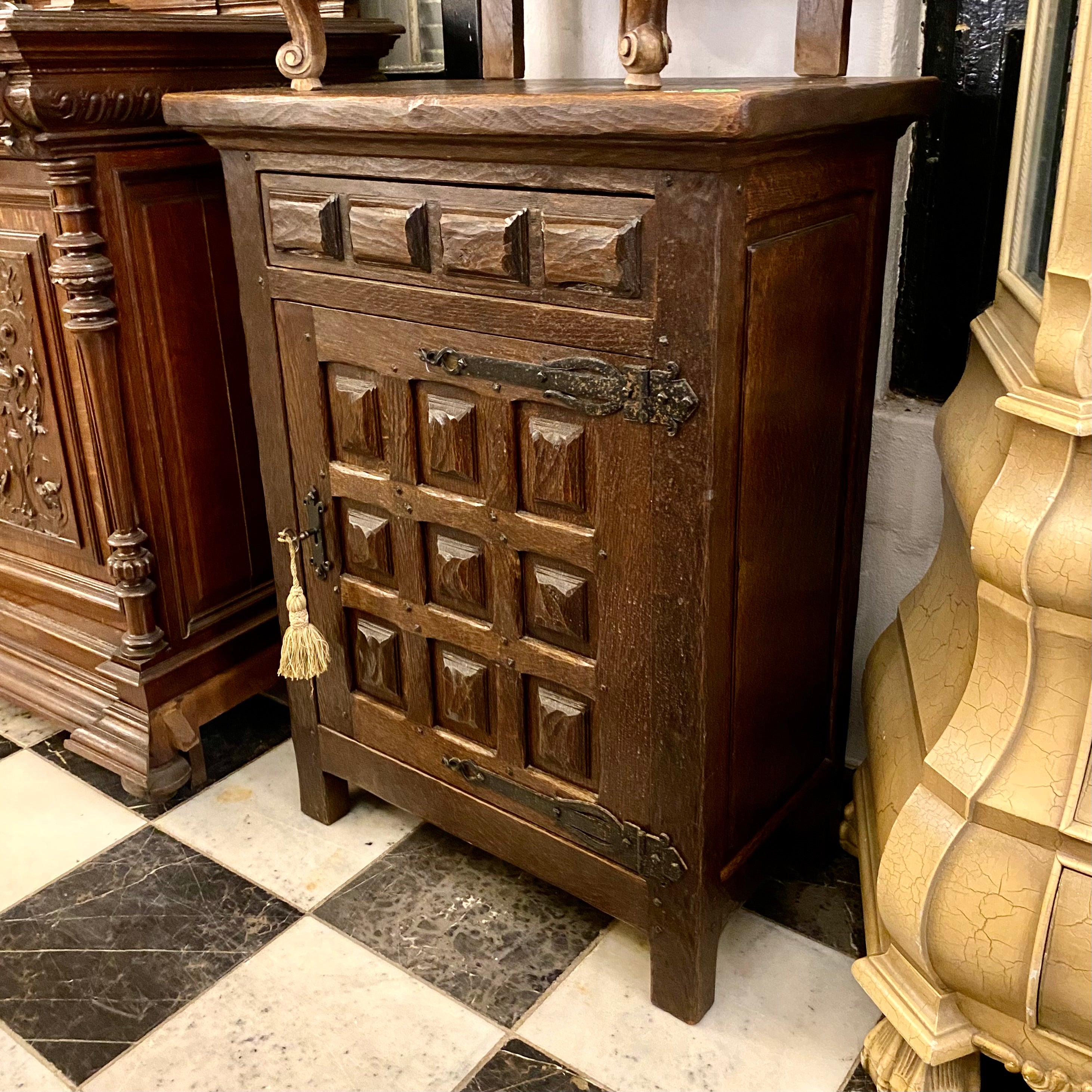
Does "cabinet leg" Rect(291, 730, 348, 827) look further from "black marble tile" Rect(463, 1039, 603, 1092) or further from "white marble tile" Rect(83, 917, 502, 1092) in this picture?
"black marble tile" Rect(463, 1039, 603, 1092)

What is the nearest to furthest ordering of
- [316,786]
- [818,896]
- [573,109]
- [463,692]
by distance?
[573,109] → [463,692] → [818,896] → [316,786]

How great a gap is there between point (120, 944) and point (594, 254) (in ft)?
3.93

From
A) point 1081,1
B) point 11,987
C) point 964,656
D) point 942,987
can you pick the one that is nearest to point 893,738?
point 964,656

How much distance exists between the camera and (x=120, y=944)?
161 centimetres

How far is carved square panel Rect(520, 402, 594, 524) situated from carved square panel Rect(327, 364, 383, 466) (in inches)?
9.8

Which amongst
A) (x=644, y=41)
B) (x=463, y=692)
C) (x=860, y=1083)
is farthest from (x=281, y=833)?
(x=644, y=41)

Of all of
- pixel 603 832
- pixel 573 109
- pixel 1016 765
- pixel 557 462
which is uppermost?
pixel 573 109

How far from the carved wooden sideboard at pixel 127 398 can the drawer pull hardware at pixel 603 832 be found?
66 cm

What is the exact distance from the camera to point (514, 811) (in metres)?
1.55

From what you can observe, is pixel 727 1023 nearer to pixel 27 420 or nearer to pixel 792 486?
pixel 792 486

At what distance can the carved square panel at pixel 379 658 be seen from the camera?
1619 mm

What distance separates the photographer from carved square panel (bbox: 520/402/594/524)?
128 cm


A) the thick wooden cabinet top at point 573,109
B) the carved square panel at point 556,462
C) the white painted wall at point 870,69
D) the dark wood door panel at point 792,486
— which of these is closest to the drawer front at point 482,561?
the carved square panel at point 556,462

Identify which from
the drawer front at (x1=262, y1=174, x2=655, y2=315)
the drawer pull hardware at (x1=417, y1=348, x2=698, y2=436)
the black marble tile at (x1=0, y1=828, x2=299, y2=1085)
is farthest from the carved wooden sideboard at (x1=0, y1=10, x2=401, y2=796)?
the drawer pull hardware at (x1=417, y1=348, x2=698, y2=436)
